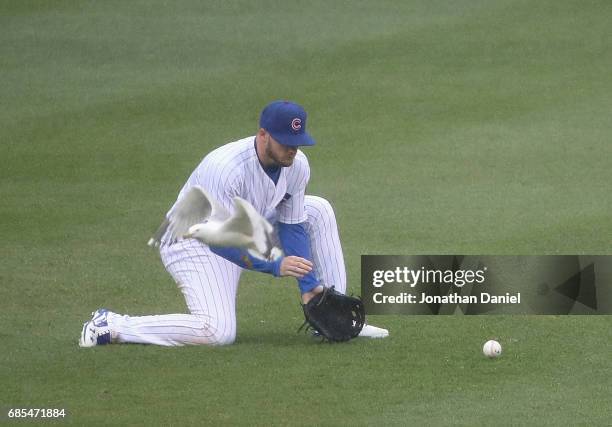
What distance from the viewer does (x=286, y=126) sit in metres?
7.96

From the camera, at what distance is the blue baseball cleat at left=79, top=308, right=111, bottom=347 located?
8.31m

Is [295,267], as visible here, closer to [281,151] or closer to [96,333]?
[281,151]

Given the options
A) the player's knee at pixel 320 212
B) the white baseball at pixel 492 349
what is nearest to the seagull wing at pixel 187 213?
the player's knee at pixel 320 212

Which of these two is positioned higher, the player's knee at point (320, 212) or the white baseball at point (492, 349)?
the player's knee at point (320, 212)

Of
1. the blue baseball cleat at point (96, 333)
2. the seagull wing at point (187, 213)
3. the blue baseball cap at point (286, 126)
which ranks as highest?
the blue baseball cap at point (286, 126)

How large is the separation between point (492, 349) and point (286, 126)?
69.2 inches

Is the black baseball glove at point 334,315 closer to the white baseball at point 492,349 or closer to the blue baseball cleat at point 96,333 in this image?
the white baseball at point 492,349

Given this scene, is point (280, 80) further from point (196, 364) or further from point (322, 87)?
point (196, 364)

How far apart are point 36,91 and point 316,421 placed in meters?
11.1

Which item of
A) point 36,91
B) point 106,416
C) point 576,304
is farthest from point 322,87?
point 106,416

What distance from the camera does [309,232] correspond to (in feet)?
28.7

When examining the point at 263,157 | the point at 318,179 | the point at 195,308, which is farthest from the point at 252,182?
the point at 318,179

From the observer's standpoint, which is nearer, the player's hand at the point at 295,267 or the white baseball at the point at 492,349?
the player's hand at the point at 295,267

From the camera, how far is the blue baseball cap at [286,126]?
26.1 ft
